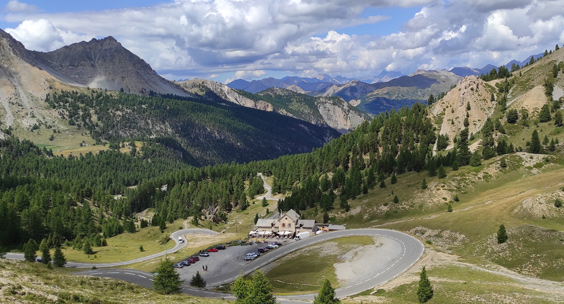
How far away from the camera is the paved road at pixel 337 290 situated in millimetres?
71812

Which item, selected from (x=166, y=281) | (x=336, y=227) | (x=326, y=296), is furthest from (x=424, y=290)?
(x=336, y=227)

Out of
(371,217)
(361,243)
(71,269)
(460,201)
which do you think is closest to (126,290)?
(71,269)

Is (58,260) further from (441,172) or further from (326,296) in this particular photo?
(441,172)

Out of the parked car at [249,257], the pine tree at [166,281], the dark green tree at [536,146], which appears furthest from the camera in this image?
the dark green tree at [536,146]

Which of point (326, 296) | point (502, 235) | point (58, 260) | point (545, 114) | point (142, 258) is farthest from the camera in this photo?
point (545, 114)

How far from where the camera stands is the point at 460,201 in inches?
4877

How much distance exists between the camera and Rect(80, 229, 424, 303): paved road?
71.8 m

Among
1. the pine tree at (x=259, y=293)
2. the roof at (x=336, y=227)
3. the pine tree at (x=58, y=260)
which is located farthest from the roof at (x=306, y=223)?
the pine tree at (x=259, y=293)

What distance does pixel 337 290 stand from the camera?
71062 millimetres

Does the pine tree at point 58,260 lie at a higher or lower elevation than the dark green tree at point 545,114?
lower

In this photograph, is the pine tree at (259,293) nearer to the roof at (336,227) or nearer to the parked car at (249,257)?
the parked car at (249,257)

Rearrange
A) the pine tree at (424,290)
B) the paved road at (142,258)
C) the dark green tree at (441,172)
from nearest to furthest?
the pine tree at (424,290)
the paved road at (142,258)
the dark green tree at (441,172)

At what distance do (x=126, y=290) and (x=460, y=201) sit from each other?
105224 millimetres

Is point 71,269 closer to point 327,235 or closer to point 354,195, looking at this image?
point 327,235
